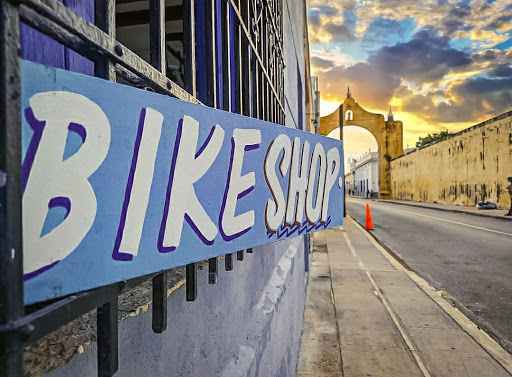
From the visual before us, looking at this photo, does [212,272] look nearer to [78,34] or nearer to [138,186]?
[138,186]

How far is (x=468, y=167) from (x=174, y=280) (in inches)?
1068

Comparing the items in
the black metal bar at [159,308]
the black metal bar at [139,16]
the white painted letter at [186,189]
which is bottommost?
the black metal bar at [159,308]

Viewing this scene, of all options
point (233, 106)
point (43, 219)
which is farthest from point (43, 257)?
point (233, 106)

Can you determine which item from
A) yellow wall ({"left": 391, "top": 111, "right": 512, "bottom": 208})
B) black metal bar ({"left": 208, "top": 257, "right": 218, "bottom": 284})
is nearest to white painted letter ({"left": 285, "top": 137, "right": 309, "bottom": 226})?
black metal bar ({"left": 208, "top": 257, "right": 218, "bottom": 284})

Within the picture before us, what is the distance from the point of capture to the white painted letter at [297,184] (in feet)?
4.11

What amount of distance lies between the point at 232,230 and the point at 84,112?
49 centimetres

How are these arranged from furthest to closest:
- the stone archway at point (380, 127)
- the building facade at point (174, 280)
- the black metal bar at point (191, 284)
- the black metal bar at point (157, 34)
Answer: the stone archway at point (380, 127)
the black metal bar at point (191, 284)
the black metal bar at point (157, 34)
the building facade at point (174, 280)

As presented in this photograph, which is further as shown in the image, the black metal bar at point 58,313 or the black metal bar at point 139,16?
the black metal bar at point 139,16

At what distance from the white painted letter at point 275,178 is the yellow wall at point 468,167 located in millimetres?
21857

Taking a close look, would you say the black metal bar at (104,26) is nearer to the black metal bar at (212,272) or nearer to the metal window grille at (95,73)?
the metal window grille at (95,73)

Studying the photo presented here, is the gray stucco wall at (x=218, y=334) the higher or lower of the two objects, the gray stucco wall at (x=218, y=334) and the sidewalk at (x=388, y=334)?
the higher

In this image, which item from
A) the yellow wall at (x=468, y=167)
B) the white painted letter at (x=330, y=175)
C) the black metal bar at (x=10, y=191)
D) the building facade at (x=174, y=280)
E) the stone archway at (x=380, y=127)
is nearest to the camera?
the black metal bar at (x=10, y=191)

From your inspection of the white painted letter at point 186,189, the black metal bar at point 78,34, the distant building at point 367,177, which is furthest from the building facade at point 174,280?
the distant building at point 367,177

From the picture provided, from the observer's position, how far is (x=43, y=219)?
460mm
